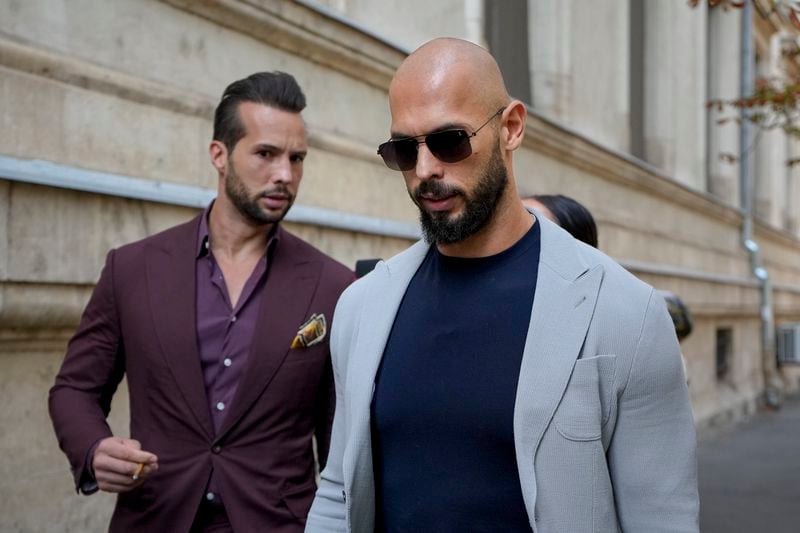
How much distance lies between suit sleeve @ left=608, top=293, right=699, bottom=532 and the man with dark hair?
48.4 inches

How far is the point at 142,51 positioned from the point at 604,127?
8.01 m

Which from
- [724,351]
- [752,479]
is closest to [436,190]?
[752,479]

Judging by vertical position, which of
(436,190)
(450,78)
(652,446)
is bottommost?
(652,446)

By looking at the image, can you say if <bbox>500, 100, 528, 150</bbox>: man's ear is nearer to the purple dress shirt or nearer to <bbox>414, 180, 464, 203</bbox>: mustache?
<bbox>414, 180, 464, 203</bbox>: mustache

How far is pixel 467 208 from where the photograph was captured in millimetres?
2225

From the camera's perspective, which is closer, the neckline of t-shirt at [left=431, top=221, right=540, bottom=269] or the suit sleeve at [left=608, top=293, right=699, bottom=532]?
the suit sleeve at [left=608, top=293, right=699, bottom=532]

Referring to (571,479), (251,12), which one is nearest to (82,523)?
(251,12)

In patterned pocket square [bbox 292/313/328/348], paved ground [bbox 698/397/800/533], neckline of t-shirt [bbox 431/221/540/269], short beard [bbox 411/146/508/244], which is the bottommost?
paved ground [bbox 698/397/800/533]

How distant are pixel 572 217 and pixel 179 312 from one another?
144cm

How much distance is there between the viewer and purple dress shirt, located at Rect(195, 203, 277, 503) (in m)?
3.04

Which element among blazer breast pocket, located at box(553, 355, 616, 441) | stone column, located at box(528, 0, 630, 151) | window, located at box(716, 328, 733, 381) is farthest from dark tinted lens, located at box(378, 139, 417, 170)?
window, located at box(716, 328, 733, 381)

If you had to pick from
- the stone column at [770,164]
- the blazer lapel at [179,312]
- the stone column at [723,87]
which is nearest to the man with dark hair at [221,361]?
the blazer lapel at [179,312]

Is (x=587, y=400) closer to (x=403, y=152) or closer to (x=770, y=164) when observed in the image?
(x=403, y=152)

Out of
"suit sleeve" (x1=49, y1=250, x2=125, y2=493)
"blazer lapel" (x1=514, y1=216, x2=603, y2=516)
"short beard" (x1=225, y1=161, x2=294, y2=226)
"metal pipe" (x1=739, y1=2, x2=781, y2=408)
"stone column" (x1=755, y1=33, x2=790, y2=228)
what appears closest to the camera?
"blazer lapel" (x1=514, y1=216, x2=603, y2=516)
